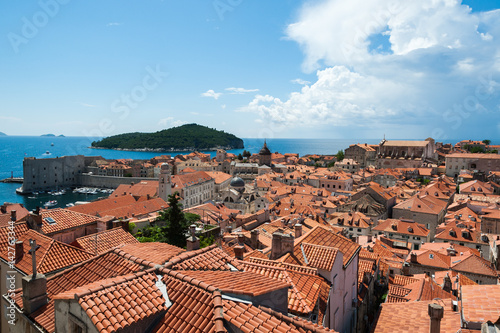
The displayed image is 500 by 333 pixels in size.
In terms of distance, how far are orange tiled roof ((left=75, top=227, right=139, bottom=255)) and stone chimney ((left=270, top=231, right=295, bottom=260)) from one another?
466 cm

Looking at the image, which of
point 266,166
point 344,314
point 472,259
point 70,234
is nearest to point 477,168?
point 266,166

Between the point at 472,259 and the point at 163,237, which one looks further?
the point at 472,259

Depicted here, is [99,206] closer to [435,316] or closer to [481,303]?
[435,316]

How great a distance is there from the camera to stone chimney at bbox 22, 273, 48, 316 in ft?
20.1

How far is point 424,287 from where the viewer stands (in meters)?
14.4

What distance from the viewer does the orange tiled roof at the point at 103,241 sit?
10.3 meters

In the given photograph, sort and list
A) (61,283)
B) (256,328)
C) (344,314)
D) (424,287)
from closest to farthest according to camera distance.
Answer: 1. (256,328)
2. (61,283)
3. (344,314)
4. (424,287)

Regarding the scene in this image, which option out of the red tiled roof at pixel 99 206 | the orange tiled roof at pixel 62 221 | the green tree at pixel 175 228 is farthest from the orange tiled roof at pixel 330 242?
the red tiled roof at pixel 99 206

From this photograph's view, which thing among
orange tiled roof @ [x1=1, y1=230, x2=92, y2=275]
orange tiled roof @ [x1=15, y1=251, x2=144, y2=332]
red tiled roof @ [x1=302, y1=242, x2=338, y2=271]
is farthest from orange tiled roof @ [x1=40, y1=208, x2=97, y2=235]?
red tiled roof @ [x1=302, y1=242, x2=338, y2=271]

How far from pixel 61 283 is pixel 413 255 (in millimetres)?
23998

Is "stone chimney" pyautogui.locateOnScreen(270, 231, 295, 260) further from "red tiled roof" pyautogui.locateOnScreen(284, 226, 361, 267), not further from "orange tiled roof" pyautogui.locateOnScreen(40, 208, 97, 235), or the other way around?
"orange tiled roof" pyautogui.locateOnScreen(40, 208, 97, 235)

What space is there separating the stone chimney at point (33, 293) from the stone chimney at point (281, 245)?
246 inches

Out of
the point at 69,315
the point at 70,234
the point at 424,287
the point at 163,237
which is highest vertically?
the point at 69,315

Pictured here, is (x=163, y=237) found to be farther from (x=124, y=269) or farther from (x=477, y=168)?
(x=477, y=168)
